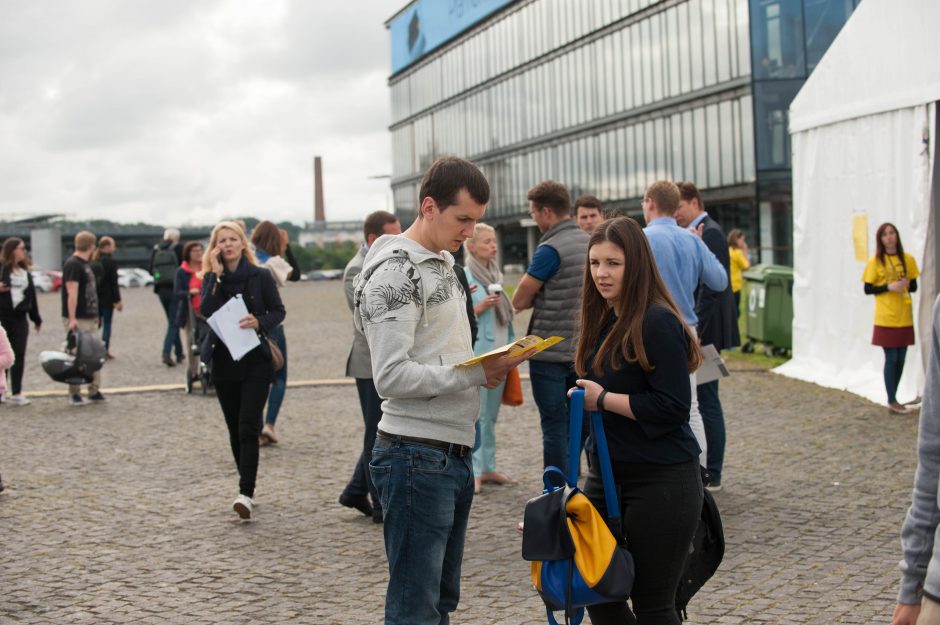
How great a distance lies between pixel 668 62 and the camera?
148 feet

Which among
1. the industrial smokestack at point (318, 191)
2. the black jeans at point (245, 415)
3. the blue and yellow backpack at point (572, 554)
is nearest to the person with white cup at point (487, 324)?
the black jeans at point (245, 415)

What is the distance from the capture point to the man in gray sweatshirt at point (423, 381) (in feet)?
10.1

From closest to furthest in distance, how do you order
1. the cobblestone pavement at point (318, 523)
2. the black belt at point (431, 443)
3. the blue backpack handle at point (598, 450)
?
the black belt at point (431, 443), the blue backpack handle at point (598, 450), the cobblestone pavement at point (318, 523)

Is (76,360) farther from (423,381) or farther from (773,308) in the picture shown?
(423,381)

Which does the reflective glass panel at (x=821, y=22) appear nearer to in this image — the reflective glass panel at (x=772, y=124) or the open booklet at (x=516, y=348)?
the reflective glass panel at (x=772, y=124)

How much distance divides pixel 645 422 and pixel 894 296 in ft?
23.8

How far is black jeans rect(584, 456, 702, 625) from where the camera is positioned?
3.39m

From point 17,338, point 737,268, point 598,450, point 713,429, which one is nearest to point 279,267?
point 713,429

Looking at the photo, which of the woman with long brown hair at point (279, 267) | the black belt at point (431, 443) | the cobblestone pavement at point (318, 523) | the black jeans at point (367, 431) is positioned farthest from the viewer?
the woman with long brown hair at point (279, 267)

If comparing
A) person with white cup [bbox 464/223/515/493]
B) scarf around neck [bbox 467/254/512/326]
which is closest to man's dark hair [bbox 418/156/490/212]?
person with white cup [bbox 464/223/515/493]

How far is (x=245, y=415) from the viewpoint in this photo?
6.62 m

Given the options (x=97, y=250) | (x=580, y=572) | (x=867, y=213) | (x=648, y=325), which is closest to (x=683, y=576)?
(x=580, y=572)

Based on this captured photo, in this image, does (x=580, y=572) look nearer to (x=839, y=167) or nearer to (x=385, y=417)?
(x=385, y=417)

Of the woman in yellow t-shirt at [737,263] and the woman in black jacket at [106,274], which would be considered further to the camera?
the woman in black jacket at [106,274]
